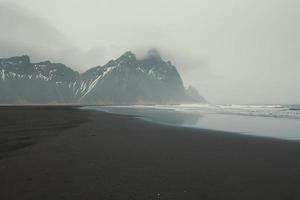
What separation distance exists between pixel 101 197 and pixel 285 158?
10.7 m

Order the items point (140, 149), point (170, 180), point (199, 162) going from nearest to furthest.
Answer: point (170, 180), point (199, 162), point (140, 149)

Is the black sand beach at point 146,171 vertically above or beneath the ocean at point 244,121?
beneath

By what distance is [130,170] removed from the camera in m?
10.4

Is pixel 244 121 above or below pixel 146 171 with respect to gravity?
above

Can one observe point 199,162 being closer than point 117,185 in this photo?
No

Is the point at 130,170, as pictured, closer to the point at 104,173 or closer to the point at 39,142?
the point at 104,173

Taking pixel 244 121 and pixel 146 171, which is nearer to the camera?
pixel 146 171

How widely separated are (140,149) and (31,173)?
6818mm

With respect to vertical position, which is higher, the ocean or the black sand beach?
the ocean

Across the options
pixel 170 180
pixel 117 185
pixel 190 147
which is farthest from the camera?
pixel 190 147

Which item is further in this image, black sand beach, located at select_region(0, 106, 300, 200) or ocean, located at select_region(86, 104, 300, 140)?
ocean, located at select_region(86, 104, 300, 140)

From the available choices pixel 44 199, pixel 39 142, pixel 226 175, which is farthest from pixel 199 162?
pixel 39 142

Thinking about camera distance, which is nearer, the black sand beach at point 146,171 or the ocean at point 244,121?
the black sand beach at point 146,171

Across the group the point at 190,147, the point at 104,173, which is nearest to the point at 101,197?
the point at 104,173
